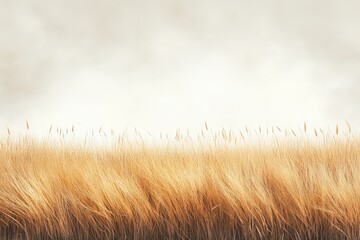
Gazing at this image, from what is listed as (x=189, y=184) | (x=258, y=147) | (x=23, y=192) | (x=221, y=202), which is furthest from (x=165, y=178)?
(x=258, y=147)

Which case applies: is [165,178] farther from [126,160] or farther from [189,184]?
[126,160]

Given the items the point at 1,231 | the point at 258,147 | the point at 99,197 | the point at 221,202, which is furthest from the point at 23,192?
the point at 258,147

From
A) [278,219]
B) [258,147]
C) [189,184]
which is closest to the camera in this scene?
[278,219]

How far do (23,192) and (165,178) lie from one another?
101 cm

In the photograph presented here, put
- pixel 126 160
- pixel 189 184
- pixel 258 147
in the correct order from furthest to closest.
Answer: pixel 258 147
pixel 126 160
pixel 189 184

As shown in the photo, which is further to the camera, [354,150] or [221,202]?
[354,150]

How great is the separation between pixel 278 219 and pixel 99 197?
1.17m

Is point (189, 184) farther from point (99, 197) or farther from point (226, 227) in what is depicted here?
point (99, 197)

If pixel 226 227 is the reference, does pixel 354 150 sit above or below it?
above

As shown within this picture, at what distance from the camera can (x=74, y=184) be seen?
3252 millimetres

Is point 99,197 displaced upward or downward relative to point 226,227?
upward

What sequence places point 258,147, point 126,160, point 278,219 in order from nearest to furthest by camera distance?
point 278,219 < point 126,160 < point 258,147

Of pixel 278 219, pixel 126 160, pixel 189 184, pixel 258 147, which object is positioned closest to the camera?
pixel 278 219

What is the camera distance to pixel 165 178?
3174 mm
